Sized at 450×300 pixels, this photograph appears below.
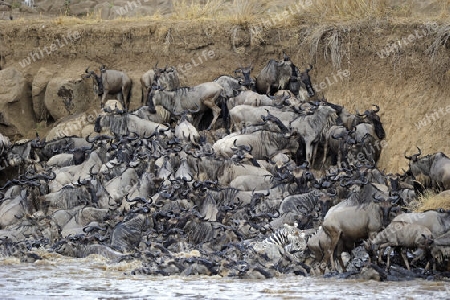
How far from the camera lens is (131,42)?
2389 centimetres

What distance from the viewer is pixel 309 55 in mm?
21672

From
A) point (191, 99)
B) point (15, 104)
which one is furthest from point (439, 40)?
point (15, 104)

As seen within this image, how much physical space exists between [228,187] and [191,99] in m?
4.49

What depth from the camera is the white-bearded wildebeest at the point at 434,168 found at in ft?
51.8

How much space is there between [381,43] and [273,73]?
2316 millimetres

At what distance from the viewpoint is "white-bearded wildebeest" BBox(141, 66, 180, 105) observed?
856 inches

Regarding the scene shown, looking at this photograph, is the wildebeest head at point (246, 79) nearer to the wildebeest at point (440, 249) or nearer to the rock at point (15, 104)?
the rock at point (15, 104)

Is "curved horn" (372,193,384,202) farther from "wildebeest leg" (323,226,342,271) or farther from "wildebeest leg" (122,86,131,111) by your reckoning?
"wildebeest leg" (122,86,131,111)

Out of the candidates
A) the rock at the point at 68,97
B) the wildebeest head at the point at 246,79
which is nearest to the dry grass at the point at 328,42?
the wildebeest head at the point at 246,79

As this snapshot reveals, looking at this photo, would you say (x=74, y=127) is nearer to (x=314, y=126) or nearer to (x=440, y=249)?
(x=314, y=126)

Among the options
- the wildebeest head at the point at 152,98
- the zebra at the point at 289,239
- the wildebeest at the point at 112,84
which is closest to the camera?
the zebra at the point at 289,239

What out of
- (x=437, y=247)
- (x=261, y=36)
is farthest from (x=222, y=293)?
(x=261, y=36)

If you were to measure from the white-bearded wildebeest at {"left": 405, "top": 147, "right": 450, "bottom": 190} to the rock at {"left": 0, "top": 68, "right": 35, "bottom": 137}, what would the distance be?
10.1 metres

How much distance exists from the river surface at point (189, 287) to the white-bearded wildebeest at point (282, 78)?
8890 millimetres
